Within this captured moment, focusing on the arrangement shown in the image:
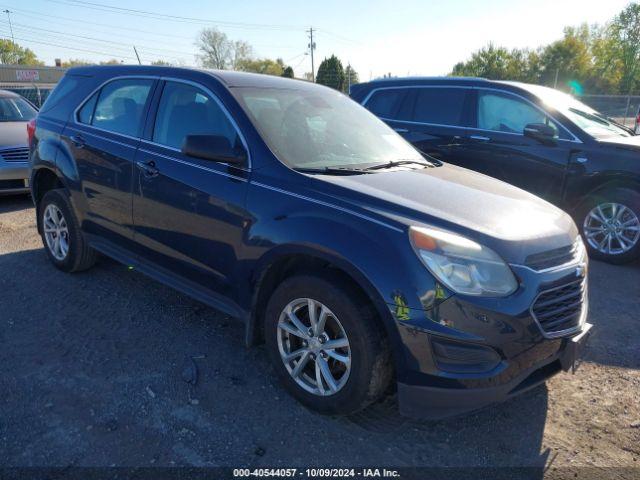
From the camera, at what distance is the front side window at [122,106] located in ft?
12.4

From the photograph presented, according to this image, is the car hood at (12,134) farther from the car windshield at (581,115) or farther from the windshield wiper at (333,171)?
the car windshield at (581,115)

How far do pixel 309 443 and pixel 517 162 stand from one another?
4680 mm

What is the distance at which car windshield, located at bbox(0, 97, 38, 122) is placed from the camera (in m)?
8.49

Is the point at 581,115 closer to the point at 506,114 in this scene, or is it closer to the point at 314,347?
the point at 506,114

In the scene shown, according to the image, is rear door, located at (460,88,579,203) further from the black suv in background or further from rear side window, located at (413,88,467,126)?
rear side window, located at (413,88,467,126)

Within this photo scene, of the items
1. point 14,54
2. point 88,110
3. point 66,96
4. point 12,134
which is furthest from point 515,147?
point 14,54

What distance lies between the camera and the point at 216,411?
2.77 meters

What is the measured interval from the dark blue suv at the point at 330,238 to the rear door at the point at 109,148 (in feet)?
0.06

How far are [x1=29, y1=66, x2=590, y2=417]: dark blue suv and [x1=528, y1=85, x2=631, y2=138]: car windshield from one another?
2.92 metres

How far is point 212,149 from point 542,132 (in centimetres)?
430

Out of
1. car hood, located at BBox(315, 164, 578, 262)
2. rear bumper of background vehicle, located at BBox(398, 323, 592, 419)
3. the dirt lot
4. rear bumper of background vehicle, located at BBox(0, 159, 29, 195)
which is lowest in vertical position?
the dirt lot

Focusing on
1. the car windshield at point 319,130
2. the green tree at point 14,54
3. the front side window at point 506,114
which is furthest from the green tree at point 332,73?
the green tree at point 14,54

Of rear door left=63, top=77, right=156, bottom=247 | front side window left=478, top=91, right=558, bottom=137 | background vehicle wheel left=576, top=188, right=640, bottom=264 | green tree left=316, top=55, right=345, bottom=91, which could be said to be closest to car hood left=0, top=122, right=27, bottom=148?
rear door left=63, top=77, right=156, bottom=247

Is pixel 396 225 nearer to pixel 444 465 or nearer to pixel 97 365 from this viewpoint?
pixel 444 465
